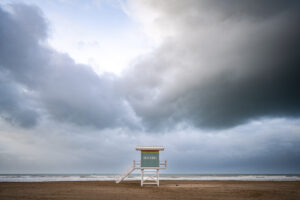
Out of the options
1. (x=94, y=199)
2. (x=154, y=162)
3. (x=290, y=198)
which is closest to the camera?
(x=94, y=199)

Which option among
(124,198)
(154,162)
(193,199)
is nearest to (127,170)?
(154,162)

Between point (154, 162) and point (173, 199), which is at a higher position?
point (154, 162)

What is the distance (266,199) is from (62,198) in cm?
1533

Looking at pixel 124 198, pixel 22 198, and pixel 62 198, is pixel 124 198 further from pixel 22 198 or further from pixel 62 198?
pixel 22 198

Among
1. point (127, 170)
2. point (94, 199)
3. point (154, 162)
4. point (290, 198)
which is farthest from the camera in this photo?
point (127, 170)

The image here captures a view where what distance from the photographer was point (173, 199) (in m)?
15.3

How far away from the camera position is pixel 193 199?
1528 centimetres

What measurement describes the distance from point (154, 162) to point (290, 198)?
46.7ft

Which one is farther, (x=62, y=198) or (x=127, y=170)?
(x=127, y=170)

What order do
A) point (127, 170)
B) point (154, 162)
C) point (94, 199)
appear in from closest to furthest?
point (94, 199) → point (154, 162) → point (127, 170)

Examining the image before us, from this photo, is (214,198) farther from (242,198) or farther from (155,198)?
(155,198)

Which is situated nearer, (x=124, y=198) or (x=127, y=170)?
(x=124, y=198)

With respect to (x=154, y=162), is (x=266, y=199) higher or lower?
lower

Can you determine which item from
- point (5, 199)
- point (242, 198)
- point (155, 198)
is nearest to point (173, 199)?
point (155, 198)
